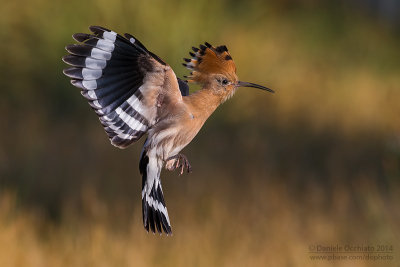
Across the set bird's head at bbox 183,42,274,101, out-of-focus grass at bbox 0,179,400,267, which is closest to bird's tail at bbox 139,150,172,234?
bird's head at bbox 183,42,274,101

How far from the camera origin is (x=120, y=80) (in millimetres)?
1887

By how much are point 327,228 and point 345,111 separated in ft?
7.63

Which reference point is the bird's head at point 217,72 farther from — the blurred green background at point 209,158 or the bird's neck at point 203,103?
the blurred green background at point 209,158

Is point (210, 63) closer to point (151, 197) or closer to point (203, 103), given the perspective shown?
point (203, 103)

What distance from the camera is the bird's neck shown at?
76.0 inches

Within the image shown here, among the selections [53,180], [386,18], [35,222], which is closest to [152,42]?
[53,180]

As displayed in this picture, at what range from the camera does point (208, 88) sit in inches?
77.8

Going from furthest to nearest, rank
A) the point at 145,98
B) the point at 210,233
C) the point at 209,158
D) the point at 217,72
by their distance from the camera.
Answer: the point at 209,158 < the point at 210,233 < the point at 217,72 < the point at 145,98

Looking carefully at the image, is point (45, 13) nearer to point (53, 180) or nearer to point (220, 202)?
point (53, 180)

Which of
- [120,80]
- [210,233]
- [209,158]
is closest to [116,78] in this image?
[120,80]

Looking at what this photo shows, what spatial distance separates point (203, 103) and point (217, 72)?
0.29ft

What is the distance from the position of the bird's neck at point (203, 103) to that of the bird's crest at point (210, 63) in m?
0.04

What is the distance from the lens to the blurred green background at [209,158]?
3.48 metres

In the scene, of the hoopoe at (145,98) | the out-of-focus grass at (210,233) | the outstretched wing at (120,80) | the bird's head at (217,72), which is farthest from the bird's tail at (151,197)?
the out-of-focus grass at (210,233)
